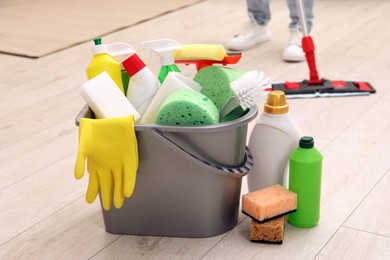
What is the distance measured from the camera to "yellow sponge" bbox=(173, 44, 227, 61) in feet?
3.98

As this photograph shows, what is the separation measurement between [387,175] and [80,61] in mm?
1342

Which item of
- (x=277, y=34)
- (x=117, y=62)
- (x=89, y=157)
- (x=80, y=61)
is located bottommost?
(x=277, y=34)

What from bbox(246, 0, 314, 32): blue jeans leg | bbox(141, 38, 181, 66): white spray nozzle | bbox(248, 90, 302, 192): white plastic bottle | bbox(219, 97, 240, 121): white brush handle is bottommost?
bbox(246, 0, 314, 32): blue jeans leg

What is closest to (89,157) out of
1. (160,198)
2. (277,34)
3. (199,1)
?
(160,198)

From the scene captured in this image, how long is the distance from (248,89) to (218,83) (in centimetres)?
8

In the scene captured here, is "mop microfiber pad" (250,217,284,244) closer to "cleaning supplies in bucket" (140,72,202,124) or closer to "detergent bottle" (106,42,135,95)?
"cleaning supplies in bucket" (140,72,202,124)

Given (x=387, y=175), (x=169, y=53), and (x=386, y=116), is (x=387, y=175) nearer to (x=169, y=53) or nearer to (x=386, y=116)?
(x=386, y=116)

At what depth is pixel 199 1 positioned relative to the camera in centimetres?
326

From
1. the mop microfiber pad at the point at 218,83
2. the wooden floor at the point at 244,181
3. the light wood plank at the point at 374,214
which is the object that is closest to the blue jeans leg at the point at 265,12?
the wooden floor at the point at 244,181

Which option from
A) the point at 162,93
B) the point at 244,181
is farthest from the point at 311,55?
the point at 162,93

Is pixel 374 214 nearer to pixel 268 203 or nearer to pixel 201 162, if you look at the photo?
pixel 268 203

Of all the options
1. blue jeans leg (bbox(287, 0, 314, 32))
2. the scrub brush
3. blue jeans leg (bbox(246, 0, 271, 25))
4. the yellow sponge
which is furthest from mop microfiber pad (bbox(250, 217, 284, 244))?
blue jeans leg (bbox(246, 0, 271, 25))

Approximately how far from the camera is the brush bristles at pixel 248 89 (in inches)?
44.3

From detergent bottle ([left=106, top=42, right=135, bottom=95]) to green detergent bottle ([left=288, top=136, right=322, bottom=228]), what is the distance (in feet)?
1.15
